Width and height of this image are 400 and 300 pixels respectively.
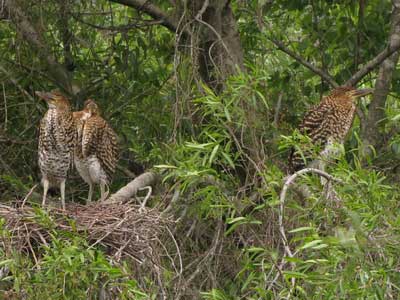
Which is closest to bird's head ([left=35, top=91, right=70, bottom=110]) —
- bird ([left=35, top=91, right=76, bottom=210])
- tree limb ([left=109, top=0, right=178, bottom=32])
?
bird ([left=35, top=91, right=76, bottom=210])

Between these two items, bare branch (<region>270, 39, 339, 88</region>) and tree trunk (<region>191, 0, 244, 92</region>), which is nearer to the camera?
tree trunk (<region>191, 0, 244, 92</region>)

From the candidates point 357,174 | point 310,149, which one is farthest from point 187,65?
point 357,174

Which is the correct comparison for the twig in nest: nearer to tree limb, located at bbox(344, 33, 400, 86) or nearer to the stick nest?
the stick nest

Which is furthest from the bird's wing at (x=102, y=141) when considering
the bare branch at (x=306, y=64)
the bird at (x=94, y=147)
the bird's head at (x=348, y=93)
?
the bird's head at (x=348, y=93)

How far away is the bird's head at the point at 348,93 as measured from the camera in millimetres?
8094

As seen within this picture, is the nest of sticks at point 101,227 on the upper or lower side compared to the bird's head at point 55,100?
lower

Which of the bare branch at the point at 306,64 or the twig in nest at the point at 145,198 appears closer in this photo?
the twig in nest at the point at 145,198

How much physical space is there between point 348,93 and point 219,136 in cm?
239

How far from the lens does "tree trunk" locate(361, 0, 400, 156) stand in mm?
7566

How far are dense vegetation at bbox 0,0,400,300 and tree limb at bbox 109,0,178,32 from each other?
0.01 metres

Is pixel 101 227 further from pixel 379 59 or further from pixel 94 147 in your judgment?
pixel 379 59

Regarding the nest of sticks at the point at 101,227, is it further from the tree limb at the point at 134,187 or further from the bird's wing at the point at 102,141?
the bird's wing at the point at 102,141

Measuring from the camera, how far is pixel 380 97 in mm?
7711

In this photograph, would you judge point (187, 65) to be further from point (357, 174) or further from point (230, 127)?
point (357, 174)
